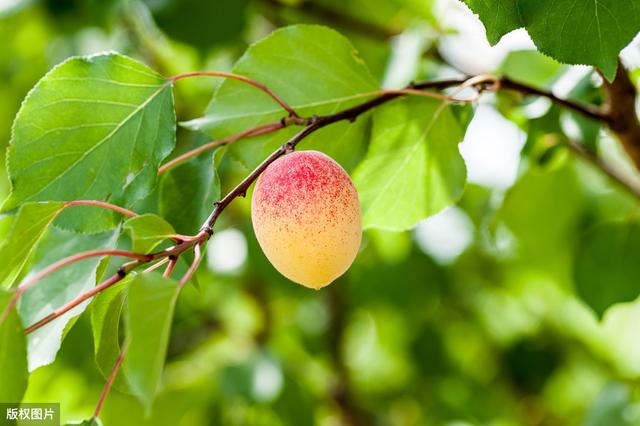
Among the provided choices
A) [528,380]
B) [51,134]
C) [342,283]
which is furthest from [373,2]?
[51,134]

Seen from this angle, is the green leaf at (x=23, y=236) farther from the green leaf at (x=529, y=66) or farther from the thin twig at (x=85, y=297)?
the green leaf at (x=529, y=66)

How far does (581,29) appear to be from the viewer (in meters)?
0.75

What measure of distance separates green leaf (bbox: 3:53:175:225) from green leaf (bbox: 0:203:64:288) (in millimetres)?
72

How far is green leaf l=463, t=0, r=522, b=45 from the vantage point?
0.72 meters

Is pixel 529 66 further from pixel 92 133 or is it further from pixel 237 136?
pixel 92 133

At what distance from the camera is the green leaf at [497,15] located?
718 millimetres

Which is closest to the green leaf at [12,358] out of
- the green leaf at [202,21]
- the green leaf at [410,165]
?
the green leaf at [410,165]

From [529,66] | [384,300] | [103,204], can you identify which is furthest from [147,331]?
[384,300]

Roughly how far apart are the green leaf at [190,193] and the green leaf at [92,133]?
68 millimetres

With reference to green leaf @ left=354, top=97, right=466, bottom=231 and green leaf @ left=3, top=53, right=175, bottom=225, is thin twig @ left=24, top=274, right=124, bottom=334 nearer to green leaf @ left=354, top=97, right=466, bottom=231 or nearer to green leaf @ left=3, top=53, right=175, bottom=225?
green leaf @ left=3, top=53, right=175, bottom=225

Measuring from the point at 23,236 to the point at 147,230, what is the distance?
0.13m

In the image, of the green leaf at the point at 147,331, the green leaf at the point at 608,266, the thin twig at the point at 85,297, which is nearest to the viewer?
the green leaf at the point at 147,331

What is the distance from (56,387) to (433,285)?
1.01 metres

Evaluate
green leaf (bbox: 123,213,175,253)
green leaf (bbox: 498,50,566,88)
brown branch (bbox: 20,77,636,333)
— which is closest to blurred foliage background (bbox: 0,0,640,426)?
green leaf (bbox: 498,50,566,88)
